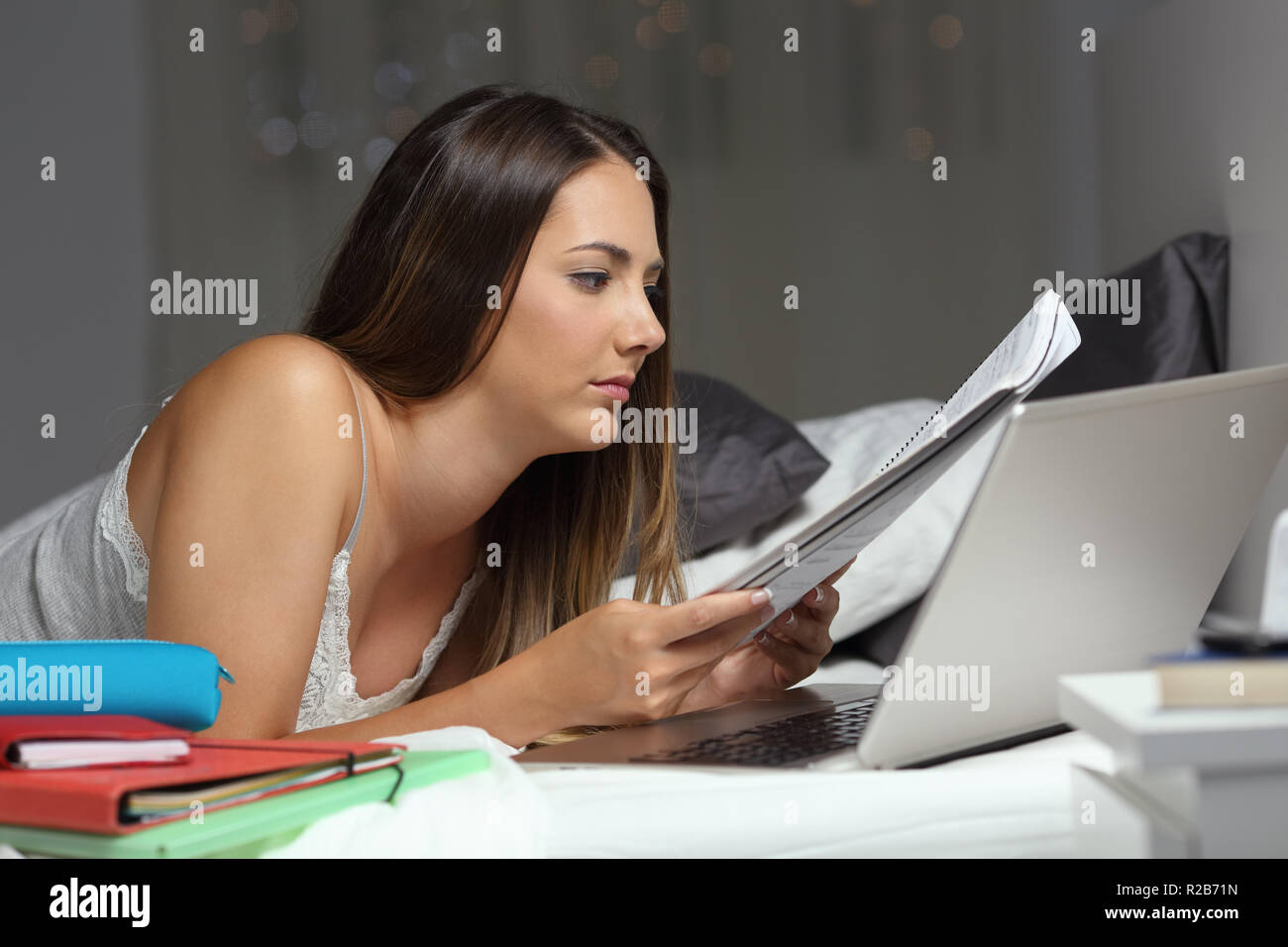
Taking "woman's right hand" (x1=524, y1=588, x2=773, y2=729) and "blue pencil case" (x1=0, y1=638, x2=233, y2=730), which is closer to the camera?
"blue pencil case" (x1=0, y1=638, x2=233, y2=730)

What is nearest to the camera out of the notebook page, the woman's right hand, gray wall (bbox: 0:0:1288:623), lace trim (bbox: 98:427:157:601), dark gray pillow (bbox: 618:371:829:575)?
the notebook page

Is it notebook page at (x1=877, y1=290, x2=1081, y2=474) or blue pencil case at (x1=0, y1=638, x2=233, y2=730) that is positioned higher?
notebook page at (x1=877, y1=290, x2=1081, y2=474)

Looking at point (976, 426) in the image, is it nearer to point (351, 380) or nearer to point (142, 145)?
point (351, 380)

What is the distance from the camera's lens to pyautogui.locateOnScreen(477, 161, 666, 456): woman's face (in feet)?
3.71

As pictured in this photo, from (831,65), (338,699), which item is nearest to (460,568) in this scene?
(338,699)

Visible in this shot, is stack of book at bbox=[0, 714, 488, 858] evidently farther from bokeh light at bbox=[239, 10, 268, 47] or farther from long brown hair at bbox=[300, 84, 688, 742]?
bokeh light at bbox=[239, 10, 268, 47]

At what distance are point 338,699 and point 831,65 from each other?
6.23 feet

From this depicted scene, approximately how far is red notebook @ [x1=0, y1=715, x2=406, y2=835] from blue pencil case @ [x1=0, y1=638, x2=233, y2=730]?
1.4 inches

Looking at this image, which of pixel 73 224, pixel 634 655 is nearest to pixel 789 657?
pixel 634 655

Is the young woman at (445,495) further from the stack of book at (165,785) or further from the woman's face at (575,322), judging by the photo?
the stack of book at (165,785)

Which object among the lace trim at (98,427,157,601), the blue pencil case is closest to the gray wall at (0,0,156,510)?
the lace trim at (98,427,157,601)

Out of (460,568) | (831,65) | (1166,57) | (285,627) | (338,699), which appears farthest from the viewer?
(831,65)

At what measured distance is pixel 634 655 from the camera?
0.86 m

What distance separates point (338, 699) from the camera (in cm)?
122
